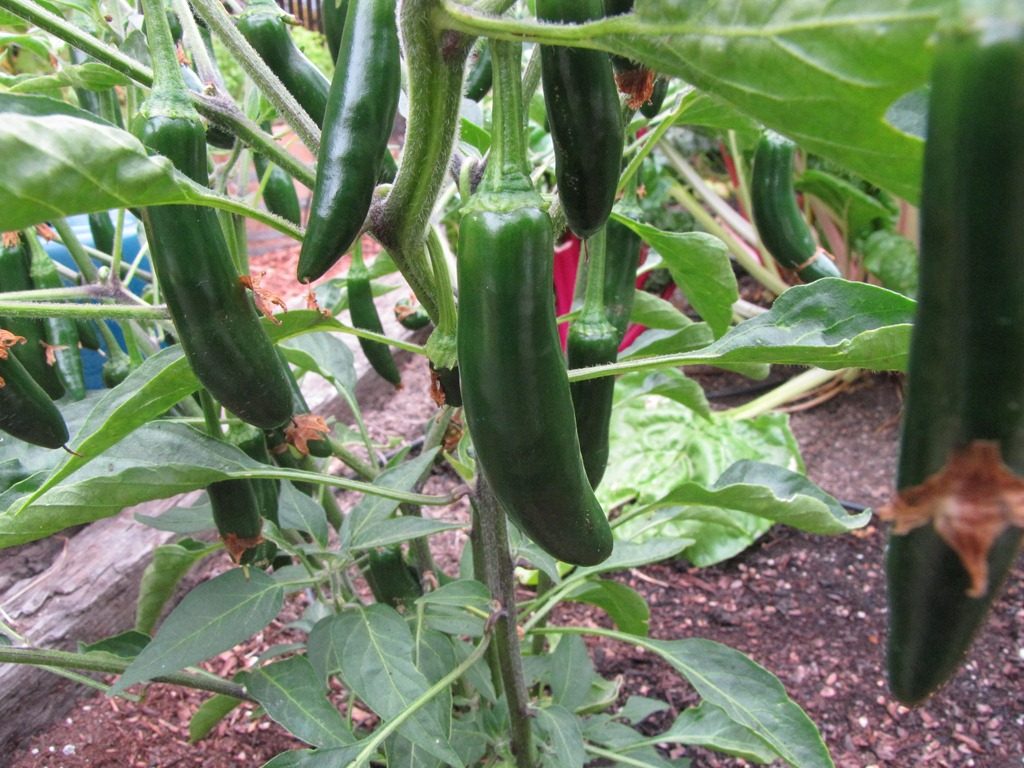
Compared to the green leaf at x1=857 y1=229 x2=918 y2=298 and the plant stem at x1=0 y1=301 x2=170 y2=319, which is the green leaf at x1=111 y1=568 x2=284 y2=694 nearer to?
the plant stem at x1=0 y1=301 x2=170 y2=319

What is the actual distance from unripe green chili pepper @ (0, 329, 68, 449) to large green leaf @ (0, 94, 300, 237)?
39 cm

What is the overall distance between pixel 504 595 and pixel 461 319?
17.4 inches

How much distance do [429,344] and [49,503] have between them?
309 millimetres

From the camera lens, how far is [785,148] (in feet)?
3.67

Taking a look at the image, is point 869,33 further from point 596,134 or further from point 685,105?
point 685,105

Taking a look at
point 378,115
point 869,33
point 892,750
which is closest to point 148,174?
point 378,115

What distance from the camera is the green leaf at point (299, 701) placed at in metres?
0.82

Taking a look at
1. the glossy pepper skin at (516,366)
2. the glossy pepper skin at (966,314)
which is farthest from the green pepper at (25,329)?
the glossy pepper skin at (966,314)

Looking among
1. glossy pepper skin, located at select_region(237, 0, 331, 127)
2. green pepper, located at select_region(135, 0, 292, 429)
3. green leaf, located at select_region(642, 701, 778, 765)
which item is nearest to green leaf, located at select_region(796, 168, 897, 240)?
green leaf, located at select_region(642, 701, 778, 765)

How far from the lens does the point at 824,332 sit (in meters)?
0.65

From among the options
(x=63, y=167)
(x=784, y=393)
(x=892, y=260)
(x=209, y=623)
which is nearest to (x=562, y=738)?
(x=209, y=623)

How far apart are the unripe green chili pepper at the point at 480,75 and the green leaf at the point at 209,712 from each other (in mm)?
765

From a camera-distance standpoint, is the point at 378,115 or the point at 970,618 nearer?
the point at 970,618

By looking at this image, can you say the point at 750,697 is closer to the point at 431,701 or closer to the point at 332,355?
the point at 431,701
